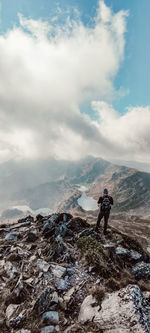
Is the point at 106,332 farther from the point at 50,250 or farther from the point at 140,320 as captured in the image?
the point at 50,250

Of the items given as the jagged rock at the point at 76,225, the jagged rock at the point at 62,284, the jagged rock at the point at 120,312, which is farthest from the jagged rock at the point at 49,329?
the jagged rock at the point at 76,225

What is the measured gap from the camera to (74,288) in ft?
25.6

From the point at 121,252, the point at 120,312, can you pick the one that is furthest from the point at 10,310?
the point at 121,252

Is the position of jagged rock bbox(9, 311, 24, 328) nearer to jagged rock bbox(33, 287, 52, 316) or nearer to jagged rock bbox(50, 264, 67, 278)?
jagged rock bbox(33, 287, 52, 316)

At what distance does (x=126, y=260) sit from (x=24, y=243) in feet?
31.0

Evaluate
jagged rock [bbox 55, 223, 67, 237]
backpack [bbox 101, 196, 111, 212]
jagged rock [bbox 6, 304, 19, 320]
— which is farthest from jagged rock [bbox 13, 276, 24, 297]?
backpack [bbox 101, 196, 111, 212]

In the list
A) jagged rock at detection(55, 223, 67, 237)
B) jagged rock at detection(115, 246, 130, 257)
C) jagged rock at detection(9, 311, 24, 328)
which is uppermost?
jagged rock at detection(55, 223, 67, 237)

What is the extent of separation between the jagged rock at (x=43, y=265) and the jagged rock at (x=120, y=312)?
347cm

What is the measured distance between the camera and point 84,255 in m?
10.7

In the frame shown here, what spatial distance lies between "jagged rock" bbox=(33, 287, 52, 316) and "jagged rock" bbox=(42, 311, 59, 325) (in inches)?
12.0

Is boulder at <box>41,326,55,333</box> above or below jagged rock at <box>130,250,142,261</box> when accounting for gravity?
below

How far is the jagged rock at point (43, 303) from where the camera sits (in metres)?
6.37

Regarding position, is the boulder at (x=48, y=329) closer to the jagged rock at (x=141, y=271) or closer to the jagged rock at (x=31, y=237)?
the jagged rock at (x=141, y=271)

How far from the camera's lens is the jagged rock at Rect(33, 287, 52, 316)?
6.37 meters
